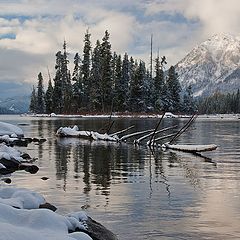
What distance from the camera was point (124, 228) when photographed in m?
11.9

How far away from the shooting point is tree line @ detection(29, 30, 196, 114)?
101m

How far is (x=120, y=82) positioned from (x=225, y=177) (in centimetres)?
8424

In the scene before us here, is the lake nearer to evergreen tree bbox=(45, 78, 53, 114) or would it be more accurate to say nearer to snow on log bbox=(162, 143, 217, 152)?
snow on log bbox=(162, 143, 217, 152)

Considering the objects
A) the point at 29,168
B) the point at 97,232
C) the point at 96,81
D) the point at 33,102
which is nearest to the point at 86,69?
the point at 96,81

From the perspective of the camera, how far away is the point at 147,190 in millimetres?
17125

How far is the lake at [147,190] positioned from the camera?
12133 millimetres

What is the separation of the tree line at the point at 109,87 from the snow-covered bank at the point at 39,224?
8821cm

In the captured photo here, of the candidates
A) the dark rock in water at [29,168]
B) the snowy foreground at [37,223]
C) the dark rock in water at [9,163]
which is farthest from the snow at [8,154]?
the snowy foreground at [37,223]

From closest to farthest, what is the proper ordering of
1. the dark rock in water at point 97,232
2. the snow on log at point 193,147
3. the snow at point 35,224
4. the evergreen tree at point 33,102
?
the snow at point 35,224 → the dark rock in water at point 97,232 → the snow on log at point 193,147 → the evergreen tree at point 33,102

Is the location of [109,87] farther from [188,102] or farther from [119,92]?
[188,102]

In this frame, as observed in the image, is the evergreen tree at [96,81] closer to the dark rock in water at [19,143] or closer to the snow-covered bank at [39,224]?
the dark rock in water at [19,143]

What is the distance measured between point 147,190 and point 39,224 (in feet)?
28.1

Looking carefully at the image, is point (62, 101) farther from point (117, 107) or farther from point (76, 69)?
point (117, 107)

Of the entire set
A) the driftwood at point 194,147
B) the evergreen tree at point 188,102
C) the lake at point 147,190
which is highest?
the evergreen tree at point 188,102
